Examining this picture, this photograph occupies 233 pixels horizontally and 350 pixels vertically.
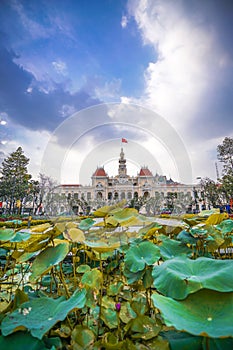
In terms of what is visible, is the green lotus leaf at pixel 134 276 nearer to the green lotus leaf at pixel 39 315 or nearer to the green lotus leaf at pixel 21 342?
the green lotus leaf at pixel 39 315

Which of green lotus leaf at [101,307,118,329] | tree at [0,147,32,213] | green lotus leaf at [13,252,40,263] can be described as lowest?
green lotus leaf at [101,307,118,329]

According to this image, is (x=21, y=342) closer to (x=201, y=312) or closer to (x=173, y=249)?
(x=201, y=312)

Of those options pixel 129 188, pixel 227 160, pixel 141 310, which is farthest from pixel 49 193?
pixel 227 160

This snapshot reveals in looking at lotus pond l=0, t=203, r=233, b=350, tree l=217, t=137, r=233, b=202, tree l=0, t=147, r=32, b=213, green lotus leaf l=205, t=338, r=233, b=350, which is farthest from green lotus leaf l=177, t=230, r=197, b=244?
tree l=0, t=147, r=32, b=213

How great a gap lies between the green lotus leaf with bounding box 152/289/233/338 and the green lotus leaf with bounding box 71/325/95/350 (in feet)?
0.94

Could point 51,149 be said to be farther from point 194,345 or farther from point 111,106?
point 194,345

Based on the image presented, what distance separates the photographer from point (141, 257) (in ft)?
2.89

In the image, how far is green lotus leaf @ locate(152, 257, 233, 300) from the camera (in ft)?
1.61

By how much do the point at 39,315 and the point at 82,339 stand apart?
153mm

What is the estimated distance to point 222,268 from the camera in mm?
572

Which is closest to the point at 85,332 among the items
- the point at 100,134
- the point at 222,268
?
the point at 222,268

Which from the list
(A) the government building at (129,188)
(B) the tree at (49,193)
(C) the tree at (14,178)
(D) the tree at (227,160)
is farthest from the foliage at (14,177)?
(D) the tree at (227,160)

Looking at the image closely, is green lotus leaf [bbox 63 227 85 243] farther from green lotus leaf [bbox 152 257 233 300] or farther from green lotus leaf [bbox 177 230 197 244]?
green lotus leaf [bbox 177 230 197 244]

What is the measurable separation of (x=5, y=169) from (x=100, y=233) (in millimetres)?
22483
